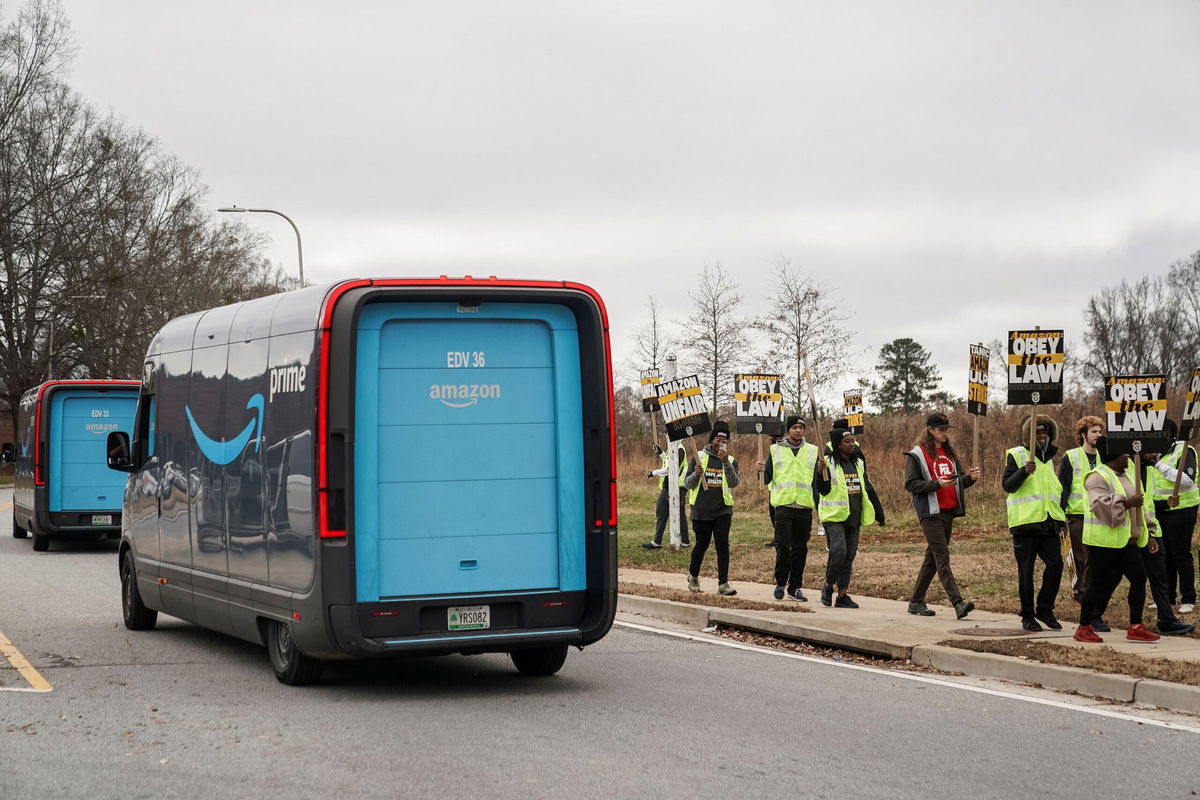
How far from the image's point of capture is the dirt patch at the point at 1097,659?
Answer: 9.96m

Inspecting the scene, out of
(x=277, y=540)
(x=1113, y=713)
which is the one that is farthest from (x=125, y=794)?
(x=1113, y=713)

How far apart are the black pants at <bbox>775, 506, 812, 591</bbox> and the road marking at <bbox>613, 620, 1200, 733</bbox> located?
2.06 meters

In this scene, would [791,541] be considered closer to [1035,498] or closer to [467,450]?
[1035,498]

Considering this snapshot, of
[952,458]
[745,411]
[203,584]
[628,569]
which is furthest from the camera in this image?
[745,411]

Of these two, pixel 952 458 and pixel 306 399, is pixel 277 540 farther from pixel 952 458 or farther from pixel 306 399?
pixel 952 458

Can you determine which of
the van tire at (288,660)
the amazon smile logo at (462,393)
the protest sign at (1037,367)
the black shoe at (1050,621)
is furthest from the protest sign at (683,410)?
the van tire at (288,660)

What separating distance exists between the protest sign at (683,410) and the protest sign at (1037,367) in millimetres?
6716

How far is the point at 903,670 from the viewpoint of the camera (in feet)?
37.2

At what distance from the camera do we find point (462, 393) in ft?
32.0

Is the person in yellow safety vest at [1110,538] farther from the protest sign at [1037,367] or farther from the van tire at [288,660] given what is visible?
the van tire at [288,660]

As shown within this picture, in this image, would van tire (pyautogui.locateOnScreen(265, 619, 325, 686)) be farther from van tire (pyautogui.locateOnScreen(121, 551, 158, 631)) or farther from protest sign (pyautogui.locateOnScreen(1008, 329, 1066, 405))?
protest sign (pyautogui.locateOnScreen(1008, 329, 1066, 405))

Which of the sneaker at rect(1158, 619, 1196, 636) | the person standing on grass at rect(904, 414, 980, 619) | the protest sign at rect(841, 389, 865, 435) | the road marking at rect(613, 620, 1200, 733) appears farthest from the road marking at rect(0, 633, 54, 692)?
the protest sign at rect(841, 389, 865, 435)

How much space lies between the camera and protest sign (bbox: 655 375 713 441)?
20219 mm

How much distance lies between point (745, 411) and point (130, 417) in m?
10.7
